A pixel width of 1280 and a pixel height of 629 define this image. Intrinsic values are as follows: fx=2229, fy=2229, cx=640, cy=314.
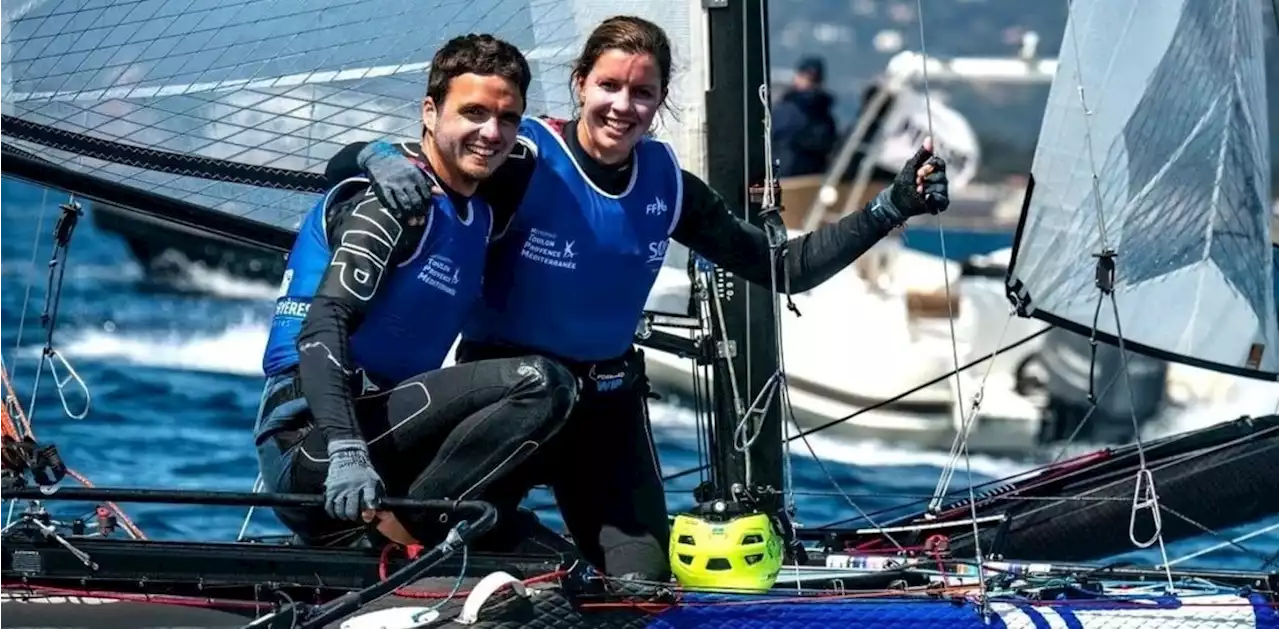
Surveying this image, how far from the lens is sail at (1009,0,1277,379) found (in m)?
5.17

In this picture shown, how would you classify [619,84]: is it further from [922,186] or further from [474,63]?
[922,186]

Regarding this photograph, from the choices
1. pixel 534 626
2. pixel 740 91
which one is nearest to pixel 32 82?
pixel 740 91

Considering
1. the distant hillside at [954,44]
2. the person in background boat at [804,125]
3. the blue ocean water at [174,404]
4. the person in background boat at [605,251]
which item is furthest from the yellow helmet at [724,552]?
the distant hillside at [954,44]

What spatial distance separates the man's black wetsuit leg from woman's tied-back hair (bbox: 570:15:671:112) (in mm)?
581

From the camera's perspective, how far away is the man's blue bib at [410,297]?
3795 mm

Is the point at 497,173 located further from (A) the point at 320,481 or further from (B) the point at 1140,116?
(B) the point at 1140,116

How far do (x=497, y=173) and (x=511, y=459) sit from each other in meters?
0.52

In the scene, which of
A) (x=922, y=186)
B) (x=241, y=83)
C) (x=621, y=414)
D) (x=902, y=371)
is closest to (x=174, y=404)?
(x=902, y=371)

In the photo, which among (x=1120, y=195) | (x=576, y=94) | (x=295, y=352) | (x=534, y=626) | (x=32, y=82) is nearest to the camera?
(x=534, y=626)

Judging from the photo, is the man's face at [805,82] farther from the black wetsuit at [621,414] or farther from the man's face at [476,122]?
the man's face at [476,122]

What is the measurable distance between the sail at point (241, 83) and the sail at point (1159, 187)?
902mm

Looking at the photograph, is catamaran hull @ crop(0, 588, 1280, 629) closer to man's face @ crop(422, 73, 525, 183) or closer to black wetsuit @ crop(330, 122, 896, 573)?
black wetsuit @ crop(330, 122, 896, 573)

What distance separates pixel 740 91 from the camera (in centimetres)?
484

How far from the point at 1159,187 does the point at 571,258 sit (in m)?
1.86
